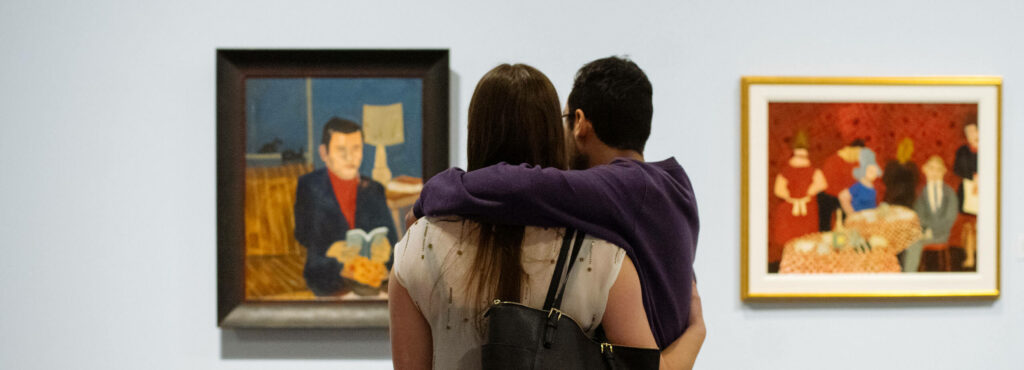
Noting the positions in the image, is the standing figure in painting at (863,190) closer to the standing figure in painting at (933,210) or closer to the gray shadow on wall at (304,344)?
the standing figure in painting at (933,210)

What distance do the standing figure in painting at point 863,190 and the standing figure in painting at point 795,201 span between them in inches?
2.5

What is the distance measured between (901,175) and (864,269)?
0.24 meters

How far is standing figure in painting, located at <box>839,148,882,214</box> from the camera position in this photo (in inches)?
61.9

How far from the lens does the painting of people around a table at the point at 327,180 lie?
1.53 m

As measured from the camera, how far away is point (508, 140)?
2.67ft

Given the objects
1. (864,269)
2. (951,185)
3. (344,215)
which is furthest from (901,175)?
(344,215)

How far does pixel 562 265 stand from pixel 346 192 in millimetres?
871

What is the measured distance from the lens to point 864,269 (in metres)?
1.58

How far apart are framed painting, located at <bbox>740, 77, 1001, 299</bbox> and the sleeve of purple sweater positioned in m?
0.87

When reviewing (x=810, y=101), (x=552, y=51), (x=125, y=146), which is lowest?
(x=125, y=146)

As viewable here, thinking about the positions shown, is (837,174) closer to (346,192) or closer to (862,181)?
(862,181)

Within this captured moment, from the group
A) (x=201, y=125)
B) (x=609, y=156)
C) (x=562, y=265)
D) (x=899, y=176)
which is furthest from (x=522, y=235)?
(x=899, y=176)

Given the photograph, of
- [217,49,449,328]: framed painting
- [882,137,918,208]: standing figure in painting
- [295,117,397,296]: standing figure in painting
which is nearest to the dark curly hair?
[217,49,449,328]: framed painting

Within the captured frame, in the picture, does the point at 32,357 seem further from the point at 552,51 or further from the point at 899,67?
the point at 899,67
